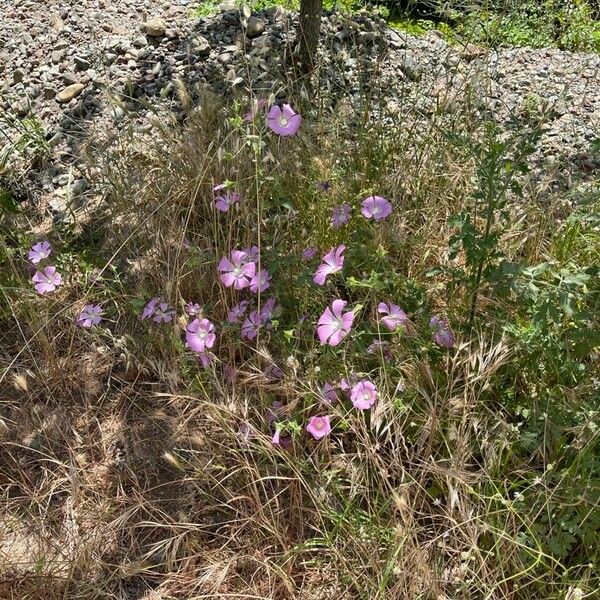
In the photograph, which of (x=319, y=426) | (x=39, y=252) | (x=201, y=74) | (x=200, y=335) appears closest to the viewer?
(x=319, y=426)

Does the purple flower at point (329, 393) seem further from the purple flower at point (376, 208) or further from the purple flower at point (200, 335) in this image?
the purple flower at point (376, 208)

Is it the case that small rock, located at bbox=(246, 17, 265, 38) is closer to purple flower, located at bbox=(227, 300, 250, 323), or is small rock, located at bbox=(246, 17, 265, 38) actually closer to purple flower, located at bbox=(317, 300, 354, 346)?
purple flower, located at bbox=(227, 300, 250, 323)

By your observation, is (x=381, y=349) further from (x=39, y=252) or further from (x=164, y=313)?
(x=39, y=252)

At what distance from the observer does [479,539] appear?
1.77 metres

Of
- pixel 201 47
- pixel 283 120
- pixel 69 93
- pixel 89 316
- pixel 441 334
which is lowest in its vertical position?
pixel 89 316

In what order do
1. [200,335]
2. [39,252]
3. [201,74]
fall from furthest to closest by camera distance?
[201,74]
[39,252]
[200,335]

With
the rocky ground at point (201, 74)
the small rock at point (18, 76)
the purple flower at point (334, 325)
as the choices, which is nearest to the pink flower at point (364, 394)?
the purple flower at point (334, 325)

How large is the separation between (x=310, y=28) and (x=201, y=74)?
560mm

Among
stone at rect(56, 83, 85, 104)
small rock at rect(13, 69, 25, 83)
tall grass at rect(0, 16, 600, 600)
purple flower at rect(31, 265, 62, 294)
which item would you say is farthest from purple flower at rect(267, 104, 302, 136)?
small rock at rect(13, 69, 25, 83)

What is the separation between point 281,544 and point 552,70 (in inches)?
92.1

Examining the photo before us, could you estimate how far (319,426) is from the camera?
183 centimetres

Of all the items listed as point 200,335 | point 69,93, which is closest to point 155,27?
point 69,93

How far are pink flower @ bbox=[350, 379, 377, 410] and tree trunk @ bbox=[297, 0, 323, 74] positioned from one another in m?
1.49

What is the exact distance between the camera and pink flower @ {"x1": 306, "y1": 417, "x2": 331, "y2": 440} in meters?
1.82
